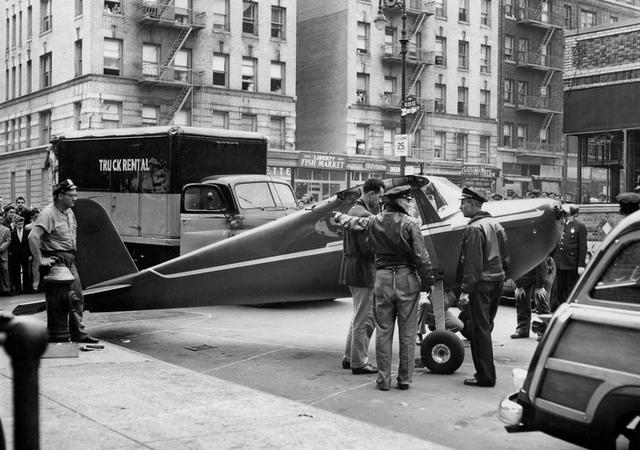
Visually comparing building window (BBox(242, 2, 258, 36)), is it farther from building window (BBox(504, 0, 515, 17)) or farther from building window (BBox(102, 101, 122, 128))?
building window (BBox(504, 0, 515, 17))

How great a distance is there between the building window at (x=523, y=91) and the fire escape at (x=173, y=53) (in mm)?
26216

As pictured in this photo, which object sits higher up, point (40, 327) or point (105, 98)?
point (105, 98)

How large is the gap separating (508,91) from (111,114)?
30.2m

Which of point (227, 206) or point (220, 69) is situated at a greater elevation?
point (220, 69)

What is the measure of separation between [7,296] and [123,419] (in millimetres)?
11834

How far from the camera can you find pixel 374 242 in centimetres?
767

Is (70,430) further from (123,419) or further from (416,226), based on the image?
(416,226)

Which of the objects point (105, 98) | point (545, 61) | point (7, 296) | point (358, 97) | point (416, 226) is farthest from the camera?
point (545, 61)

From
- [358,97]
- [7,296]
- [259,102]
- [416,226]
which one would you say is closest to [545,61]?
[358,97]

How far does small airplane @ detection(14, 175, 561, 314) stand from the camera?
9.34 meters

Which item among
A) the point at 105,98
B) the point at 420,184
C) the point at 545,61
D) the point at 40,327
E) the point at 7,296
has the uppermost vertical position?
the point at 545,61

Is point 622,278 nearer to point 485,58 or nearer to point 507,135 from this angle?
point 485,58

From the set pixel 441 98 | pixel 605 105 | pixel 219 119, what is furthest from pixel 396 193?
pixel 441 98

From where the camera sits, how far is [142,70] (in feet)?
131
